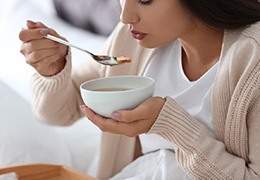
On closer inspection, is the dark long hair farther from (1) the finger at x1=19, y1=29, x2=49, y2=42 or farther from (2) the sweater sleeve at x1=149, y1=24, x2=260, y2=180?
(1) the finger at x1=19, y1=29, x2=49, y2=42

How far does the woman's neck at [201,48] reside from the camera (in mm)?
1074

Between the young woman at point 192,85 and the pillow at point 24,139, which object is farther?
the pillow at point 24,139

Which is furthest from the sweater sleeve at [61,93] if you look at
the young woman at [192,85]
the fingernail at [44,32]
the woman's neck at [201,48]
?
the woman's neck at [201,48]

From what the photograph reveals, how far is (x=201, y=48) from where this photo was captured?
1103 millimetres

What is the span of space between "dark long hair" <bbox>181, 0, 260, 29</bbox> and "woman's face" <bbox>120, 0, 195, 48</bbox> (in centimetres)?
2

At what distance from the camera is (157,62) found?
1.21 metres

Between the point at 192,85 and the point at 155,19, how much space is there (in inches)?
7.0

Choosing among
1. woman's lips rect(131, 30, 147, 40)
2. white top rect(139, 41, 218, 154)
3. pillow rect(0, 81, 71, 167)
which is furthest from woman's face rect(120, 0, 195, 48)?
pillow rect(0, 81, 71, 167)

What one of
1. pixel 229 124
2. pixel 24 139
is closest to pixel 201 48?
pixel 229 124

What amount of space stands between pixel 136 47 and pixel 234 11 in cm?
31

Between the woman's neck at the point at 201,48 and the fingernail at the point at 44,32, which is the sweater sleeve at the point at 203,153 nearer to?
the woman's neck at the point at 201,48

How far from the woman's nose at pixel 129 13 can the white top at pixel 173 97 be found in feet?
0.62

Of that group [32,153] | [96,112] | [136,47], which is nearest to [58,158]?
[32,153]

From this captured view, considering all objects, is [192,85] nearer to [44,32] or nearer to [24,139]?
[44,32]
